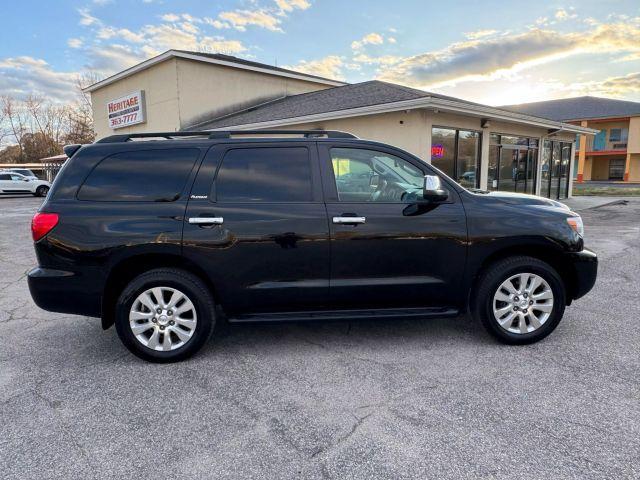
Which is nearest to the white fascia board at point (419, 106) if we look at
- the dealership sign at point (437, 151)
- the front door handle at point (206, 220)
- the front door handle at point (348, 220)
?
the dealership sign at point (437, 151)

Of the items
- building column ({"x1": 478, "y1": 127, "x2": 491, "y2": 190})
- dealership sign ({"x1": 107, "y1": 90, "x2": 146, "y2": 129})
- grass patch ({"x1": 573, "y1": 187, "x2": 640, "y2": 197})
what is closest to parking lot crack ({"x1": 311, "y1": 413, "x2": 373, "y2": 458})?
building column ({"x1": 478, "y1": 127, "x2": 491, "y2": 190})

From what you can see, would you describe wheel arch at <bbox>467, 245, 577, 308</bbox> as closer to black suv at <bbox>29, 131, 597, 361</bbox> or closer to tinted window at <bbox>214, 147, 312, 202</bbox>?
black suv at <bbox>29, 131, 597, 361</bbox>

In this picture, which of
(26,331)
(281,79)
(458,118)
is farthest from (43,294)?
(281,79)

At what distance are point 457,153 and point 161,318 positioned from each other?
11.3m

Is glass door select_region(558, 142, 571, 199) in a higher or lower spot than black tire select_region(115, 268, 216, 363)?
higher

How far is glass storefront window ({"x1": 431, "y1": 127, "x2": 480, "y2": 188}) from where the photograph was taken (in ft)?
40.5

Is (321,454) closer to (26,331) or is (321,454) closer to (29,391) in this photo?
(29,391)

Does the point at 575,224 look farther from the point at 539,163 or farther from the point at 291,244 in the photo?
the point at 539,163

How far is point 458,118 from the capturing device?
505 inches

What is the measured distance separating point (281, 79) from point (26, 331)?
20.7 m

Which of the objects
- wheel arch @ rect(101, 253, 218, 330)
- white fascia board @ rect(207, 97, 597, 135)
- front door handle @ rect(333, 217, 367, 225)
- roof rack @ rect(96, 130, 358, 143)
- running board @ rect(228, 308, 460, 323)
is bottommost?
running board @ rect(228, 308, 460, 323)

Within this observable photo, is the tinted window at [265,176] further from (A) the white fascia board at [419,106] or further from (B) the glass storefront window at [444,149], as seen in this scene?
(B) the glass storefront window at [444,149]

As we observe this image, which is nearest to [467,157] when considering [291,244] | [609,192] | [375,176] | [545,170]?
[545,170]

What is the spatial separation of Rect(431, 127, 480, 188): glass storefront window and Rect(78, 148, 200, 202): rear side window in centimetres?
955
